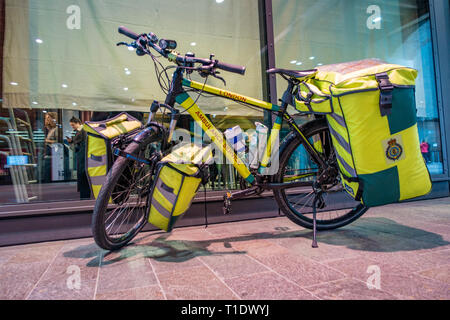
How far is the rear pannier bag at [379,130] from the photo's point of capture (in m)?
1.59

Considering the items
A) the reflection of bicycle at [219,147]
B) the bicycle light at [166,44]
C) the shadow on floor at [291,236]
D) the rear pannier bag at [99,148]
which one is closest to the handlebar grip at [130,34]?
the reflection of bicycle at [219,147]

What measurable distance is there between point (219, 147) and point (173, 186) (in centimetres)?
50

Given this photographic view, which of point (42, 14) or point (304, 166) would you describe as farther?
point (42, 14)

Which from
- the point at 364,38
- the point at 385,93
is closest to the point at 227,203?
the point at 385,93

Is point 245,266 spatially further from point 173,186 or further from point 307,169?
point 307,169

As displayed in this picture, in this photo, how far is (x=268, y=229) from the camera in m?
→ 2.29

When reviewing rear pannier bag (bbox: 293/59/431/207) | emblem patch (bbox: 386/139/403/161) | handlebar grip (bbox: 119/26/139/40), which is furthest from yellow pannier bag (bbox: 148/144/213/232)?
emblem patch (bbox: 386/139/403/161)

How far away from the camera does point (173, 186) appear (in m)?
1.63

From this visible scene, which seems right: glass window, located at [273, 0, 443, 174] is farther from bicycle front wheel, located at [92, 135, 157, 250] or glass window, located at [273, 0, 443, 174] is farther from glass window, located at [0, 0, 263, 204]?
bicycle front wheel, located at [92, 135, 157, 250]

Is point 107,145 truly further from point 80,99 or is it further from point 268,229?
point 268,229

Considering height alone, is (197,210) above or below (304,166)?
below

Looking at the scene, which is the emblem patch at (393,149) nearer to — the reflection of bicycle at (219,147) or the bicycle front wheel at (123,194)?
the reflection of bicycle at (219,147)

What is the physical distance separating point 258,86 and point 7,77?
2.34m

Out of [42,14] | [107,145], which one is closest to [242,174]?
[107,145]
